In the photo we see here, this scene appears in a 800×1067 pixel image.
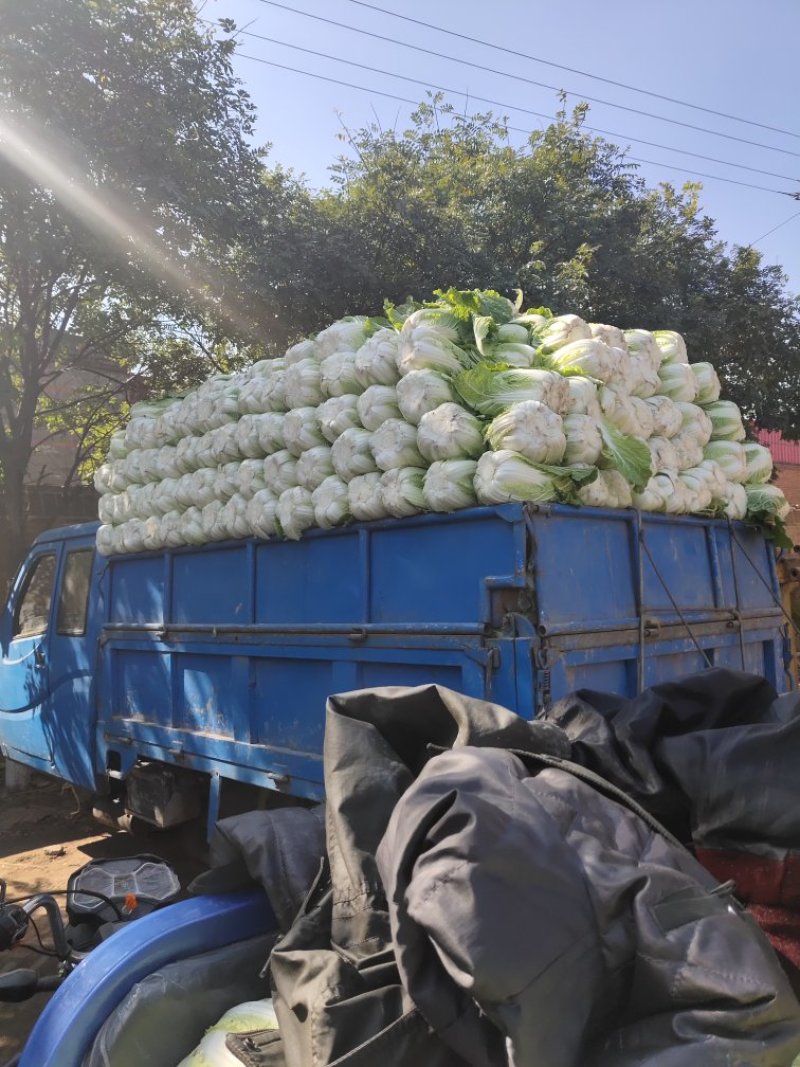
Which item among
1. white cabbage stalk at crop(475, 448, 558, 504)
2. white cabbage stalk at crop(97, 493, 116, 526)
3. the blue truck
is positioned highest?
white cabbage stalk at crop(97, 493, 116, 526)

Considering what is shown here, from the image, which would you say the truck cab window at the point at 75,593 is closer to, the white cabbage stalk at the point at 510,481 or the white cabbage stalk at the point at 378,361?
the white cabbage stalk at the point at 378,361

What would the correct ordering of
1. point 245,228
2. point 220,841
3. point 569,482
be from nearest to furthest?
point 220,841
point 569,482
point 245,228

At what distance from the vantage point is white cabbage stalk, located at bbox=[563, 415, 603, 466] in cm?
363

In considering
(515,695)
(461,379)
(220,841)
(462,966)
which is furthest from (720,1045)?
(461,379)

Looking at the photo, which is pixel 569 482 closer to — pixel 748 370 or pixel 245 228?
pixel 245 228

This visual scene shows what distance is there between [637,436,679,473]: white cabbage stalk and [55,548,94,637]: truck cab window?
4.19m

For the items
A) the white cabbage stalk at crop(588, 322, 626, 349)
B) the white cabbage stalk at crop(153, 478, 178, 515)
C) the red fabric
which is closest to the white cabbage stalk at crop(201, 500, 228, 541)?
the white cabbage stalk at crop(153, 478, 178, 515)

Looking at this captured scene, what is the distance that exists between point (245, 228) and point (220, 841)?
937cm

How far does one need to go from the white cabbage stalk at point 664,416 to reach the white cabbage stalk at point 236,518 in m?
2.33

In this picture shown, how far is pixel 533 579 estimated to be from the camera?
3.34m

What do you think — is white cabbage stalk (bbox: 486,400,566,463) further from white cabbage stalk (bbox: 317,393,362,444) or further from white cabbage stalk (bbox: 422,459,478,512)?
white cabbage stalk (bbox: 317,393,362,444)

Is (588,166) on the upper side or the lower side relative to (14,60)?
upper

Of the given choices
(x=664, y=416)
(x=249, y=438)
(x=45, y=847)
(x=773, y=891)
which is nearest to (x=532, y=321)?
(x=664, y=416)

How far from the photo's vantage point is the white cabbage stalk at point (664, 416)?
13.8 feet
